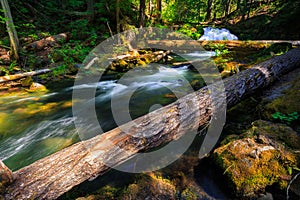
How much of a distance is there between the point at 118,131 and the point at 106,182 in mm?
854

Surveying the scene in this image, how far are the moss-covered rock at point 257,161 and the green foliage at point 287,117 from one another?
1.55 ft

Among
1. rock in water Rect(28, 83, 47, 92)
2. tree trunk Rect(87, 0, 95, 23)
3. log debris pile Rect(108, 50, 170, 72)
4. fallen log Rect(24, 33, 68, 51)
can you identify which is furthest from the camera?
tree trunk Rect(87, 0, 95, 23)

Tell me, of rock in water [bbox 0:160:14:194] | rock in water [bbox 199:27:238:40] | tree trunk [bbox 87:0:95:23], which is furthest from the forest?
rock in water [bbox 199:27:238:40]

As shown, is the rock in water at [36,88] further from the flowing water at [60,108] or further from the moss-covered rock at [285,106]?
the moss-covered rock at [285,106]

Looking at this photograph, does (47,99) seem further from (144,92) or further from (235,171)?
(235,171)

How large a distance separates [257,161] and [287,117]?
4.74 feet

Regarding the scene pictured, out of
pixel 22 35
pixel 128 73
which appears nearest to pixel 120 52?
pixel 128 73

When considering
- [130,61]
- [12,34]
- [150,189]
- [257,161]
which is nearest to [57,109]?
[150,189]

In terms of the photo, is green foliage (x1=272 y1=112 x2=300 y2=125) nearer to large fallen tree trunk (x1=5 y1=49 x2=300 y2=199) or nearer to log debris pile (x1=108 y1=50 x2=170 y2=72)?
large fallen tree trunk (x1=5 y1=49 x2=300 y2=199)

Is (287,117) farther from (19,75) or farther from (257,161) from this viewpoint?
(19,75)

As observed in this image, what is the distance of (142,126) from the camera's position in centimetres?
242

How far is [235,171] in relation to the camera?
2037 millimetres

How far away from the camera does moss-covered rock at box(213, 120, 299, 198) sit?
6.38ft

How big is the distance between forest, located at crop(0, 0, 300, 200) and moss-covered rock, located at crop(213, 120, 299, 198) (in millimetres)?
11
